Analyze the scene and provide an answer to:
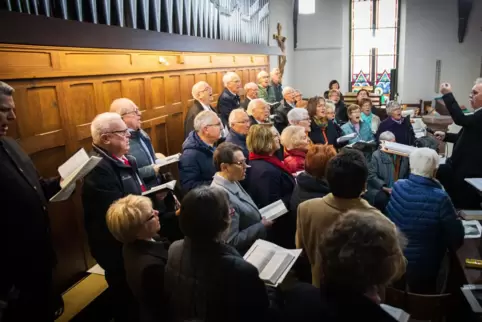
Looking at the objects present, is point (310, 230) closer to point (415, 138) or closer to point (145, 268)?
point (145, 268)

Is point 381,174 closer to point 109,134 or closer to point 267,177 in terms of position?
point 267,177

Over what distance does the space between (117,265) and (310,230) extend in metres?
1.12

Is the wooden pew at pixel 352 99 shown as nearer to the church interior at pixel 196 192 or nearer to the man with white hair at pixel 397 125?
the church interior at pixel 196 192

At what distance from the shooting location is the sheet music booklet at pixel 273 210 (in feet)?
8.48

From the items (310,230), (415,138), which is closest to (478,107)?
(415,138)

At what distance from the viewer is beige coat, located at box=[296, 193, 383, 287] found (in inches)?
80.0

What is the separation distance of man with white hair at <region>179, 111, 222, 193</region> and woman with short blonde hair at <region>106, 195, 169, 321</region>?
1136mm

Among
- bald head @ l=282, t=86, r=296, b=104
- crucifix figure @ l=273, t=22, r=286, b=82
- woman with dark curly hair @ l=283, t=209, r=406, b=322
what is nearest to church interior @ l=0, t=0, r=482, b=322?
woman with dark curly hair @ l=283, t=209, r=406, b=322

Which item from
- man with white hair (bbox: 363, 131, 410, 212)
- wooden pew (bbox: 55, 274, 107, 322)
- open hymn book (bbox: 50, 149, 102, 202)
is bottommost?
wooden pew (bbox: 55, 274, 107, 322)

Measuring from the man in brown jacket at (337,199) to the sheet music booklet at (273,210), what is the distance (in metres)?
0.42

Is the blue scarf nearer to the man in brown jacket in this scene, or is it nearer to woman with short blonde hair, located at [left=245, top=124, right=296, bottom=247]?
woman with short blonde hair, located at [left=245, top=124, right=296, bottom=247]

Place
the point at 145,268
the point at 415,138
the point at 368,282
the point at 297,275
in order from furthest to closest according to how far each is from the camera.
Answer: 1. the point at 415,138
2. the point at 297,275
3. the point at 145,268
4. the point at 368,282

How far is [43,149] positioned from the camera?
2.72 meters

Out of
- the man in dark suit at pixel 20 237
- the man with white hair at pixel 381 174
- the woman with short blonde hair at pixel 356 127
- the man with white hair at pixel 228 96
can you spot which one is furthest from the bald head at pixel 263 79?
the man in dark suit at pixel 20 237
